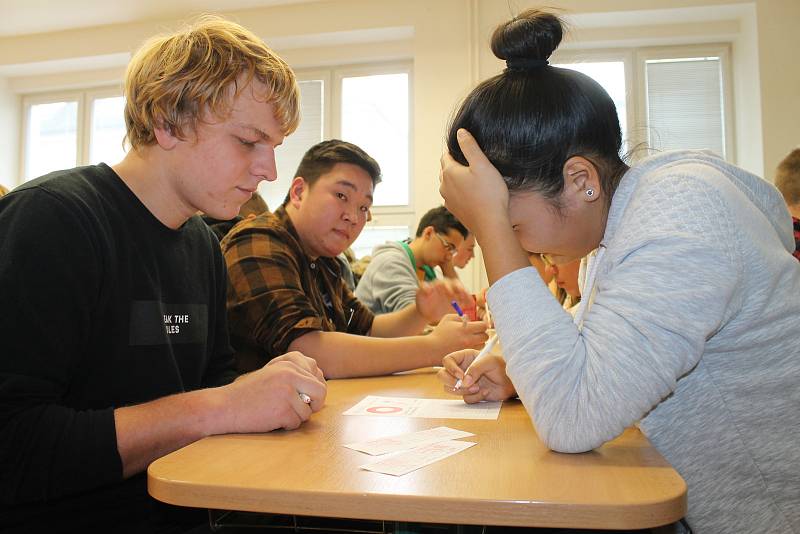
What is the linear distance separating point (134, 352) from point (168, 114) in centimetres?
42

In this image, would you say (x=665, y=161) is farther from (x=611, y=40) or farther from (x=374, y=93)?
(x=374, y=93)

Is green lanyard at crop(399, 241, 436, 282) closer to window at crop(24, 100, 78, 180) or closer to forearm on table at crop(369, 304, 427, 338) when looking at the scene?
forearm on table at crop(369, 304, 427, 338)

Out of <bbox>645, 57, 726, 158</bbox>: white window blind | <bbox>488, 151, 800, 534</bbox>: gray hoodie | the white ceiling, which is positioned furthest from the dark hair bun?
the white ceiling

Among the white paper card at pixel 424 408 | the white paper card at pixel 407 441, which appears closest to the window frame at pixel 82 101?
the white paper card at pixel 424 408

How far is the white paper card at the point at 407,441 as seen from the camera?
0.80 m

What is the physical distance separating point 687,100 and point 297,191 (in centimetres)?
387

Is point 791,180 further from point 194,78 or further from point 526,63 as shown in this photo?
point 194,78

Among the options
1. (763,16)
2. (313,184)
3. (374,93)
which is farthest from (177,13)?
(763,16)

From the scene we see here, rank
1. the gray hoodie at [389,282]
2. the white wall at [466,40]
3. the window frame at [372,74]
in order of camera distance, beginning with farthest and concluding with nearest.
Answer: the window frame at [372,74] < the white wall at [466,40] < the gray hoodie at [389,282]

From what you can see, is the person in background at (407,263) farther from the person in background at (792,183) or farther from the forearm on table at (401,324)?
the person in background at (792,183)

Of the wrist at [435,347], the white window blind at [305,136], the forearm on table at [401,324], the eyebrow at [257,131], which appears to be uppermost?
the white window blind at [305,136]

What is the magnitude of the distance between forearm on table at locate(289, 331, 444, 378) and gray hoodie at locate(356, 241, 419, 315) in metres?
1.33

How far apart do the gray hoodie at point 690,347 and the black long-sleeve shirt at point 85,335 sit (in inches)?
23.4

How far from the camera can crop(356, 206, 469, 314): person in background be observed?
2.98 m
